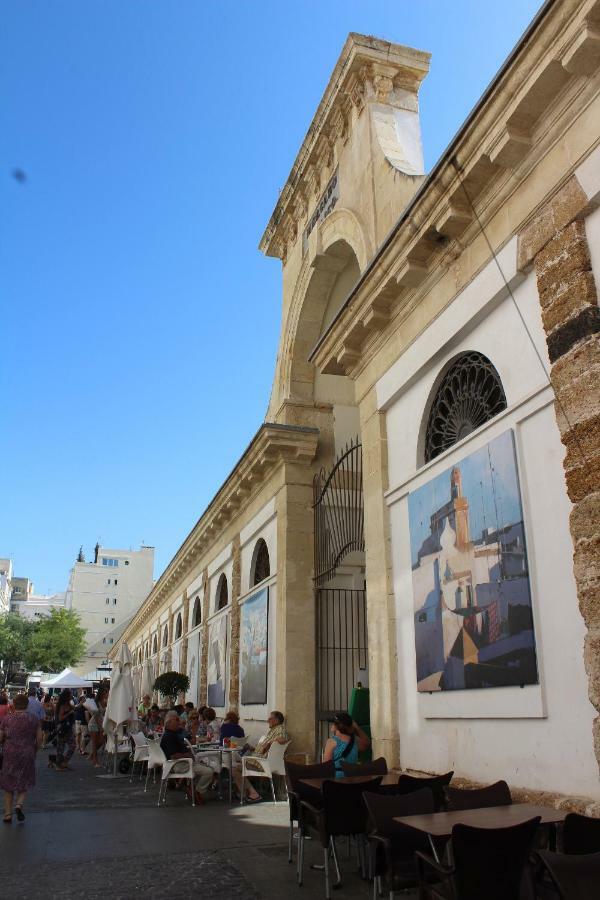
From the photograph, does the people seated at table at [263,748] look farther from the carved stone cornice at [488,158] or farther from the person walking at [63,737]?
the person walking at [63,737]

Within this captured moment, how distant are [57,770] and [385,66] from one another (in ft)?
47.5

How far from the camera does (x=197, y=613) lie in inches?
801

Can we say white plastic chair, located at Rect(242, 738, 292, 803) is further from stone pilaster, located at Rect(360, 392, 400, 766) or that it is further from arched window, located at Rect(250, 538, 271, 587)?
arched window, located at Rect(250, 538, 271, 587)

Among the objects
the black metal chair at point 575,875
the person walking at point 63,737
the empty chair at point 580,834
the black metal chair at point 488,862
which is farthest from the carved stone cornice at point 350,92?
the person walking at point 63,737

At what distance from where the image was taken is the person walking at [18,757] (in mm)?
8102

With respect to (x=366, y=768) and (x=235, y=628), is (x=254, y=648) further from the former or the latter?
(x=366, y=768)

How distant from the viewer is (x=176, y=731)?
1008 cm

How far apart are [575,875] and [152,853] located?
4448 millimetres

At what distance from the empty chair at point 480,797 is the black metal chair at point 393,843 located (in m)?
0.26

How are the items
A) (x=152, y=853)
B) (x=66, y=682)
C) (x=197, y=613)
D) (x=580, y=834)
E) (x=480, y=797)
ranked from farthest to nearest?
1. (x=66, y=682)
2. (x=197, y=613)
3. (x=152, y=853)
4. (x=480, y=797)
5. (x=580, y=834)

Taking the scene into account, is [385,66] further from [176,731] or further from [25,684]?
[25,684]

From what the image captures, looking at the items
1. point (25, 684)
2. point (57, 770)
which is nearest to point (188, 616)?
point (57, 770)

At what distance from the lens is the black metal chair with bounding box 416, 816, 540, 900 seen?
3.44m

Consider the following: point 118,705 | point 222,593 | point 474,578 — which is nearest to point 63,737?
point 118,705
